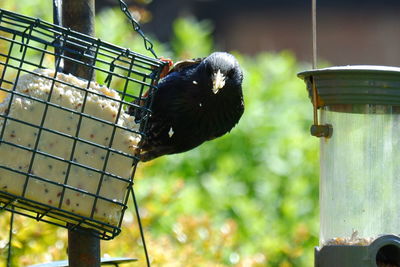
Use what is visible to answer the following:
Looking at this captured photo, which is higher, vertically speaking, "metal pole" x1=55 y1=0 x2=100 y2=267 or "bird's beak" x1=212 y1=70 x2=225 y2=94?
"bird's beak" x1=212 y1=70 x2=225 y2=94

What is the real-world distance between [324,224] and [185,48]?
389 cm

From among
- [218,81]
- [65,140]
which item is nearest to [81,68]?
[65,140]

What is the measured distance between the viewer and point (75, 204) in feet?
7.81

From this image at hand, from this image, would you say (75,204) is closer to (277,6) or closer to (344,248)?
(344,248)

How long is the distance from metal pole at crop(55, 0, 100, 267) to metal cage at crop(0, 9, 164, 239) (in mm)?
139

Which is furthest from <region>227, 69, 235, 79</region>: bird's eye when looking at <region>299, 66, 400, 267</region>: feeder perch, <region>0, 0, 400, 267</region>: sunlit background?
<region>299, 66, 400, 267</region>: feeder perch

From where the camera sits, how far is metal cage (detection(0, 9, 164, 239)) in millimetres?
2369

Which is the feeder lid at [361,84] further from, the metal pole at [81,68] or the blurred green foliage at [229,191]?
the blurred green foliage at [229,191]

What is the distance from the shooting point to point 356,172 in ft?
8.63

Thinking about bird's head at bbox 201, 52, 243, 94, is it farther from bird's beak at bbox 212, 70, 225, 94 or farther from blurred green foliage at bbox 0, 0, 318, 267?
blurred green foliage at bbox 0, 0, 318, 267

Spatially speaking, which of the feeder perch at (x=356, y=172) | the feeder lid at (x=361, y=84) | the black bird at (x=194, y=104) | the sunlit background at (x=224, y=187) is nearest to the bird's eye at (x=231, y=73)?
the black bird at (x=194, y=104)

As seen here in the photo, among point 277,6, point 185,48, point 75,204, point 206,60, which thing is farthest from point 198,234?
point 277,6

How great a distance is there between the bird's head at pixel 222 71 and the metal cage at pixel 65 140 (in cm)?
83

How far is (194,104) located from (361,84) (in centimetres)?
103
